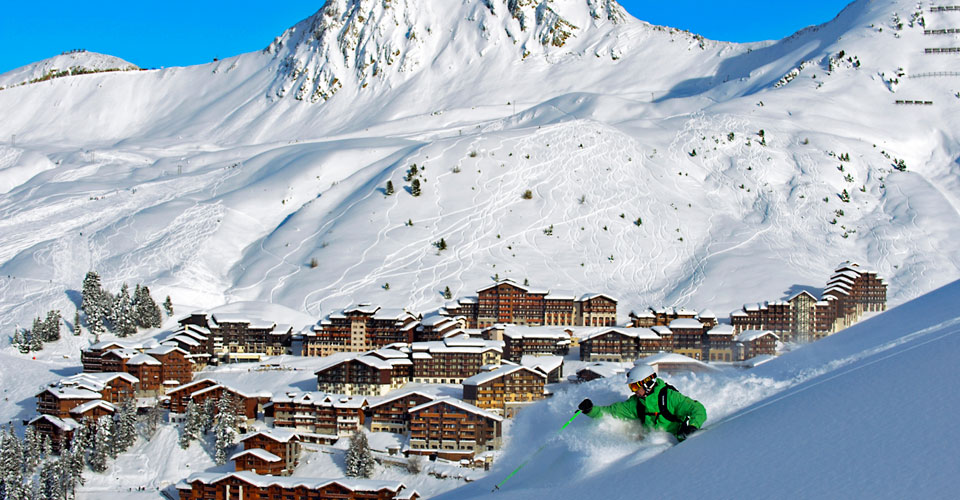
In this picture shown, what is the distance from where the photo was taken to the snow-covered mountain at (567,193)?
59.1m

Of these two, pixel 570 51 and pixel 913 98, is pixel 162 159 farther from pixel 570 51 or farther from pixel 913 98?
pixel 913 98

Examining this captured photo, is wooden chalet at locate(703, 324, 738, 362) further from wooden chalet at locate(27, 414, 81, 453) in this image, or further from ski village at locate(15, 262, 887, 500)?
wooden chalet at locate(27, 414, 81, 453)

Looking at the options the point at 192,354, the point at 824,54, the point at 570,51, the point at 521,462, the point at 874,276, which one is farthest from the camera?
the point at 570,51

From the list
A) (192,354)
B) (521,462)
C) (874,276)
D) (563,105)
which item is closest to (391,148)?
(563,105)

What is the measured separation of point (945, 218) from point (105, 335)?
2012 inches

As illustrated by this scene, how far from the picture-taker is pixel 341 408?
38.9 m

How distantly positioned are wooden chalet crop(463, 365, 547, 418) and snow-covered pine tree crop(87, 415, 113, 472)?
1340cm

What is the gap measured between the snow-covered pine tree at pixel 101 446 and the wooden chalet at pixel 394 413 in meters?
9.78

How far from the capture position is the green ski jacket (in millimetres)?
6406

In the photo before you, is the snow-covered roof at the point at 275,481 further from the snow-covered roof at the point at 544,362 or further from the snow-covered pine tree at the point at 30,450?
the snow-covered roof at the point at 544,362

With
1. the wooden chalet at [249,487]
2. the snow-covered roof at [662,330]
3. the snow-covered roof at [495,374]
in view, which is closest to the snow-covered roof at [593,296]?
the snow-covered roof at [662,330]

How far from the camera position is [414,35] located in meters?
129

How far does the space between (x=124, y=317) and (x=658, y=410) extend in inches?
2030

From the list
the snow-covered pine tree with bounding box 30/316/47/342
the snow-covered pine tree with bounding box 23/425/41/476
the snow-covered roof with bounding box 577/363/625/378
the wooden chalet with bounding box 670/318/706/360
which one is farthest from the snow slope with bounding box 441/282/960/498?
the snow-covered pine tree with bounding box 30/316/47/342
